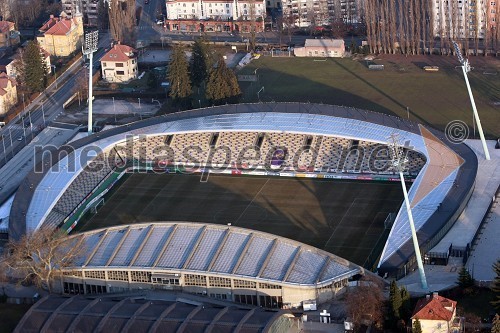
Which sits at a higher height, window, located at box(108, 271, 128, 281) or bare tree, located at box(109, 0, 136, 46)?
bare tree, located at box(109, 0, 136, 46)

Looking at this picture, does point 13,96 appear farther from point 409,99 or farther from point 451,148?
point 451,148

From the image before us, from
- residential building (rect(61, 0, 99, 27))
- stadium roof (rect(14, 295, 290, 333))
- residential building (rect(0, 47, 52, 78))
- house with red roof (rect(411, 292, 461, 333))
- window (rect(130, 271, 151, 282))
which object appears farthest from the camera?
residential building (rect(61, 0, 99, 27))

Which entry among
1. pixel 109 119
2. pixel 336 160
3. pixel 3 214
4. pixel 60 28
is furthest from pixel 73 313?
pixel 60 28

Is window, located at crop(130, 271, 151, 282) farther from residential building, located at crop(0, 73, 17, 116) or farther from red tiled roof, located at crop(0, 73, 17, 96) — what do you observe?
red tiled roof, located at crop(0, 73, 17, 96)

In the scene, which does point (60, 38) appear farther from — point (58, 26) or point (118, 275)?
point (118, 275)

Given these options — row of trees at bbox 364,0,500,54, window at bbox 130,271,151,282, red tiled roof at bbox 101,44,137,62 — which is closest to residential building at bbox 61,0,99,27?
red tiled roof at bbox 101,44,137,62

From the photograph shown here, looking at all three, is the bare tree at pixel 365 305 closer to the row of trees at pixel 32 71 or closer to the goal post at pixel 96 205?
the goal post at pixel 96 205
